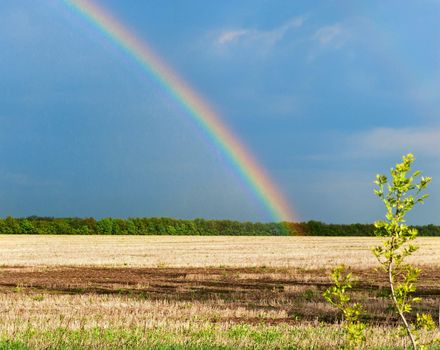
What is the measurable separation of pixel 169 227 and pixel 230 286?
111733mm

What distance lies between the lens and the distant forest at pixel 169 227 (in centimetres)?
12438

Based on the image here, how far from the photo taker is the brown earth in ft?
61.5

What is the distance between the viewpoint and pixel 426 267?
38750 millimetres


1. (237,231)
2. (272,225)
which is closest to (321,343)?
(237,231)

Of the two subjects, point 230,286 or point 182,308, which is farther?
point 230,286

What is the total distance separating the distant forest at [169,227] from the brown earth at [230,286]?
299 feet

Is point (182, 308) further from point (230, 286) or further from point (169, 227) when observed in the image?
point (169, 227)

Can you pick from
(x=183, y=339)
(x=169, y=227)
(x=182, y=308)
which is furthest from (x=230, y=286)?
(x=169, y=227)

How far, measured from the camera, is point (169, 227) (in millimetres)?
136625

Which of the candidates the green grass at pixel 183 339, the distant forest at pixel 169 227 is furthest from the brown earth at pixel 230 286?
the distant forest at pixel 169 227

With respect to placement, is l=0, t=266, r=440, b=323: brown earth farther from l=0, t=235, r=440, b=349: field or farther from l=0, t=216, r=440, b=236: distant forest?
l=0, t=216, r=440, b=236: distant forest

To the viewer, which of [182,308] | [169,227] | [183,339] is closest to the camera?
[183,339]

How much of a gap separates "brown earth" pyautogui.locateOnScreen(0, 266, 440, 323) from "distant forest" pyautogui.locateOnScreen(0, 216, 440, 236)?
3586 inches

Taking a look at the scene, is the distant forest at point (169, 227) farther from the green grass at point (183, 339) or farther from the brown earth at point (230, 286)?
the green grass at point (183, 339)
